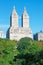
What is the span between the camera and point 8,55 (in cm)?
3197

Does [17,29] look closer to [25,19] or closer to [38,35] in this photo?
[25,19]

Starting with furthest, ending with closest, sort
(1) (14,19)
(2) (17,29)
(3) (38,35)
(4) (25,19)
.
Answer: (3) (38,35) < (4) (25,19) < (1) (14,19) < (2) (17,29)

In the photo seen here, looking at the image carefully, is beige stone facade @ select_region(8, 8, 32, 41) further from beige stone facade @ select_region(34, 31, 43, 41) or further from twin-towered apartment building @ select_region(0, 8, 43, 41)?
beige stone facade @ select_region(34, 31, 43, 41)

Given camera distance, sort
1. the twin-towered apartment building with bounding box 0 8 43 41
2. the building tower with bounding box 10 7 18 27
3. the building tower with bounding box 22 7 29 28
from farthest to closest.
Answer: the building tower with bounding box 22 7 29 28 → the building tower with bounding box 10 7 18 27 → the twin-towered apartment building with bounding box 0 8 43 41

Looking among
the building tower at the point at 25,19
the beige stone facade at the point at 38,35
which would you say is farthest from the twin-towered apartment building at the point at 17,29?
the beige stone facade at the point at 38,35

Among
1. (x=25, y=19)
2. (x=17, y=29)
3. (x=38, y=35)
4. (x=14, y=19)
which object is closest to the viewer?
(x=17, y=29)

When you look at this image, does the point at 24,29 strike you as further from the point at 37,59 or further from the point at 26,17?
the point at 37,59

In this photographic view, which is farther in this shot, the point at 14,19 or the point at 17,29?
the point at 14,19

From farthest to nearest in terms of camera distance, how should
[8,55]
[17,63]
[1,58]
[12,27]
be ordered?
1. [12,27]
2. [8,55]
3. [1,58]
4. [17,63]

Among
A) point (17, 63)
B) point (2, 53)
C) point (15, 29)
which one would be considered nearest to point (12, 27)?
point (15, 29)

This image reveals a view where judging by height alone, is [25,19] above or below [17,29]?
above

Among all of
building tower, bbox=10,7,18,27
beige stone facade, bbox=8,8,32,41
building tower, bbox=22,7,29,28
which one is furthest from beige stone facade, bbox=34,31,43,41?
building tower, bbox=10,7,18,27

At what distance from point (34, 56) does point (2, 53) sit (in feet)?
39.3

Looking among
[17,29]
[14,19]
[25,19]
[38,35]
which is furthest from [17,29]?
[38,35]
